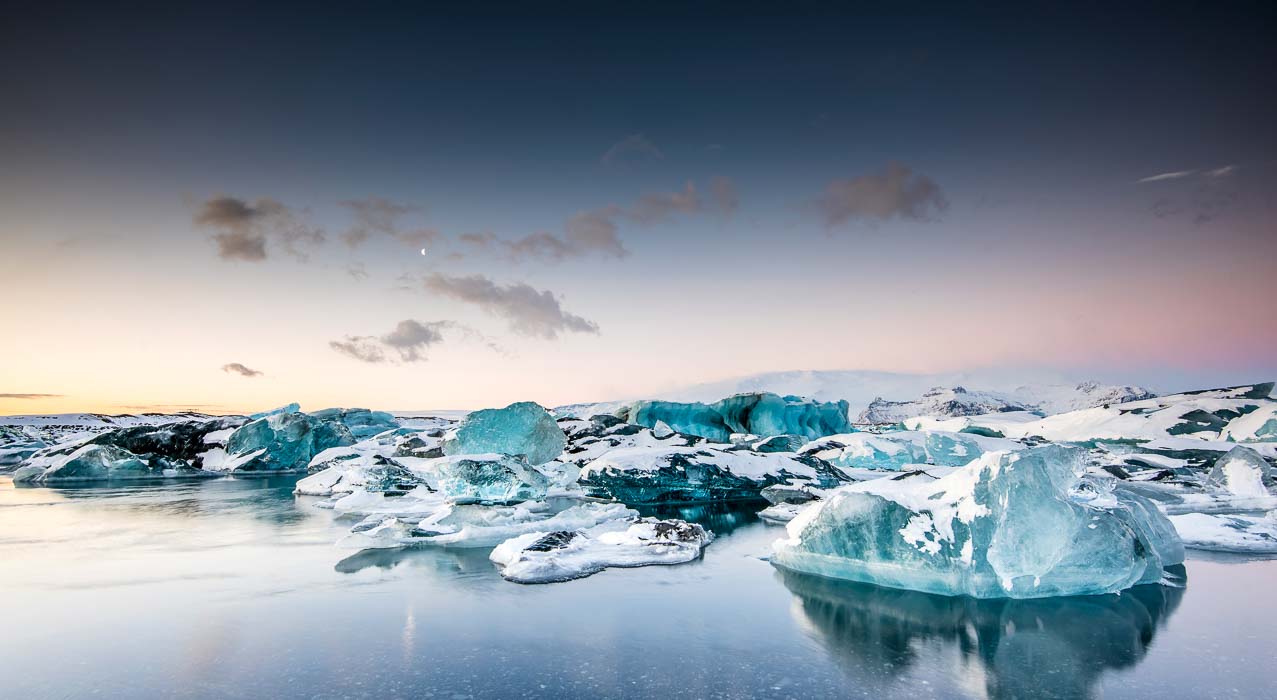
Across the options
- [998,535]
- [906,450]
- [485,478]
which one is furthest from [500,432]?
[906,450]

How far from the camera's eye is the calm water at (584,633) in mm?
6598

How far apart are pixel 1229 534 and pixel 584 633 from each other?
668 inches

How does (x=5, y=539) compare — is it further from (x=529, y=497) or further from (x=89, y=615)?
(x=529, y=497)

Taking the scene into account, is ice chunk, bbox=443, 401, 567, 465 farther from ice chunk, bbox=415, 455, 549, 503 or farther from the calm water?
the calm water

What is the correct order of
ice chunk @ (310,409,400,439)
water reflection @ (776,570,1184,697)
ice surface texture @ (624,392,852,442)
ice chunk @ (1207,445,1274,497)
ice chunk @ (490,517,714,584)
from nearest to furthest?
water reflection @ (776,570,1184,697), ice chunk @ (490,517,714,584), ice chunk @ (1207,445,1274,497), ice surface texture @ (624,392,852,442), ice chunk @ (310,409,400,439)

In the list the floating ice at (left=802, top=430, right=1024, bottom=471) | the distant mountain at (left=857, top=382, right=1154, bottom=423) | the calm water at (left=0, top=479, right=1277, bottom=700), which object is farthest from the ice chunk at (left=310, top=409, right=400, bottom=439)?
the distant mountain at (left=857, top=382, right=1154, bottom=423)

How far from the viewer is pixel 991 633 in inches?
335

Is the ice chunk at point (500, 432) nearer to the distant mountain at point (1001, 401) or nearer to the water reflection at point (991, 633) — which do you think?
the water reflection at point (991, 633)

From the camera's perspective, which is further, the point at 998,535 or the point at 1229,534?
the point at 1229,534

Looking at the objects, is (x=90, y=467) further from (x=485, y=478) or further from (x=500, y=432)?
(x=485, y=478)

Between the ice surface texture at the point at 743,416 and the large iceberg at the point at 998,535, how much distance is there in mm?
40043

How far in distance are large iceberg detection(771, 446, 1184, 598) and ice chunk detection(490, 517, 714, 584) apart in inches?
159

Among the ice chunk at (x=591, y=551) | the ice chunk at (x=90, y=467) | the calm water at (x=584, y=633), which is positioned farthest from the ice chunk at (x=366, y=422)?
the ice chunk at (x=591, y=551)

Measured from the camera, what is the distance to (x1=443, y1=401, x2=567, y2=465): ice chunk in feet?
81.5
